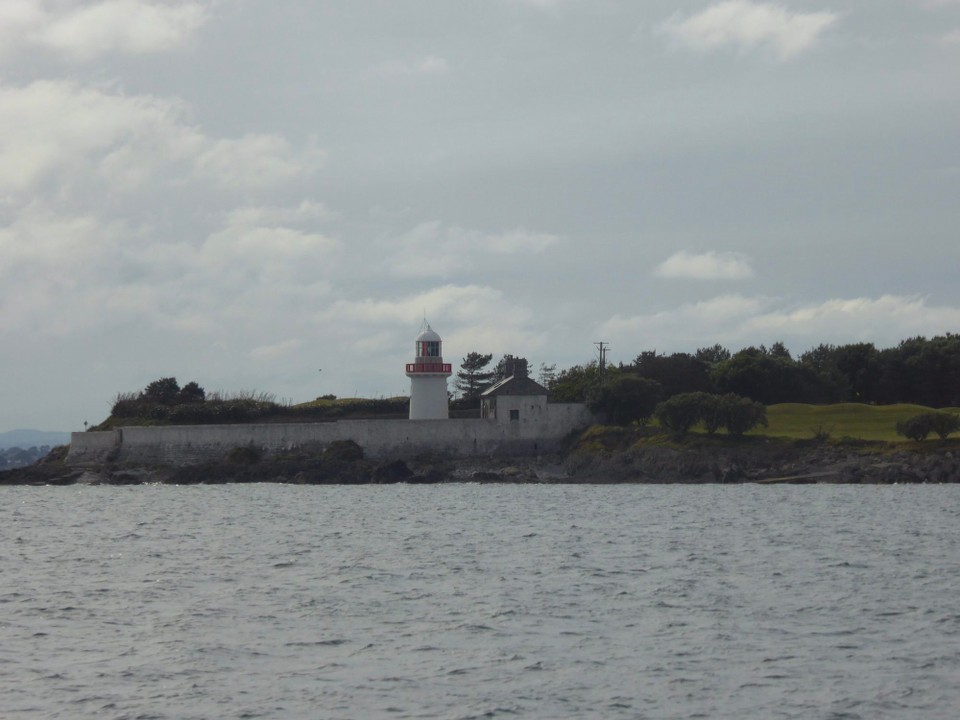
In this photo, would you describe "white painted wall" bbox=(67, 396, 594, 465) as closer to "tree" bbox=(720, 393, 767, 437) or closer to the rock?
the rock

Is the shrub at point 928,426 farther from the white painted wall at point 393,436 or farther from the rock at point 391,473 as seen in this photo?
the rock at point 391,473

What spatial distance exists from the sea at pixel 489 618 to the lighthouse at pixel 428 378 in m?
34.1

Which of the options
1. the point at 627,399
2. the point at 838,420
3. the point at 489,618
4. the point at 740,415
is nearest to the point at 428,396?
the point at 627,399

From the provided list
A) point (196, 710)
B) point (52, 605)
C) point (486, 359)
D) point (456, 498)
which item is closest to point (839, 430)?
point (456, 498)

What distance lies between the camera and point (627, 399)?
71.9 m

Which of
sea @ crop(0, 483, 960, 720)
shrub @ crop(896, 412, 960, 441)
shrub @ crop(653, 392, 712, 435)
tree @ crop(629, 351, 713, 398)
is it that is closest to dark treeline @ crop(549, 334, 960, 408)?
tree @ crop(629, 351, 713, 398)

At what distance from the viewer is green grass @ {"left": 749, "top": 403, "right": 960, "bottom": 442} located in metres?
67.4

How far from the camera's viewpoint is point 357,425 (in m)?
71.1

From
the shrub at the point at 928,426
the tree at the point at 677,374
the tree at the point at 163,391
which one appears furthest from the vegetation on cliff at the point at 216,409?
the shrub at the point at 928,426

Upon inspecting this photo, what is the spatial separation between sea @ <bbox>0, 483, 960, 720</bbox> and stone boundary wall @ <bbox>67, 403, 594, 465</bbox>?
2976 centimetres

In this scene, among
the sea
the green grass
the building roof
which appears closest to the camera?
the sea

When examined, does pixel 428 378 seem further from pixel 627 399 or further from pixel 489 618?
pixel 489 618

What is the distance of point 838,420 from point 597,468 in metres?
16.0

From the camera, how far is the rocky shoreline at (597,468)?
5938cm
